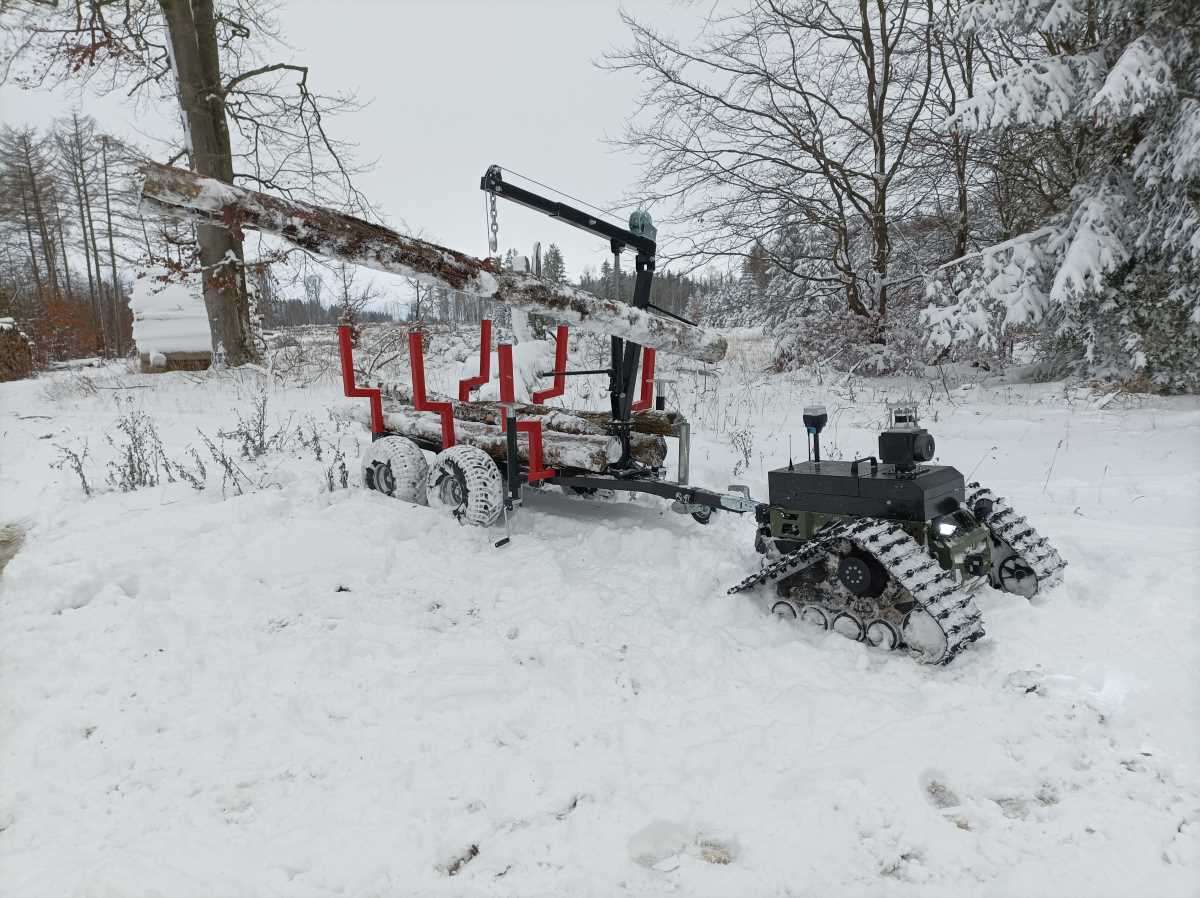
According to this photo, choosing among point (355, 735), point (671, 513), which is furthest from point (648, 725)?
point (671, 513)

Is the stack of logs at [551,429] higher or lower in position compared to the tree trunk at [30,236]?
lower

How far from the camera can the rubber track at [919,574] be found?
286 cm

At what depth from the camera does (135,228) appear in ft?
90.0

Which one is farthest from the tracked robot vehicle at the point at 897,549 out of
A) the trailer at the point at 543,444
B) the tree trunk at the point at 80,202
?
the tree trunk at the point at 80,202

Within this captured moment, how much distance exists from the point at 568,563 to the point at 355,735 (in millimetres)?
1901

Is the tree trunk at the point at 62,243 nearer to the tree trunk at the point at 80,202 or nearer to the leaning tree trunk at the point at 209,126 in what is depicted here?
the tree trunk at the point at 80,202

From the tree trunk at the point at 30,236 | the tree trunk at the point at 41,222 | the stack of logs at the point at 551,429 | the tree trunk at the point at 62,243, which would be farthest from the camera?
the tree trunk at the point at 62,243

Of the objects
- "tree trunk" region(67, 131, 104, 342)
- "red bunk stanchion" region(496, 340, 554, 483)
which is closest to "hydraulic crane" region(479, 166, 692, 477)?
"red bunk stanchion" region(496, 340, 554, 483)

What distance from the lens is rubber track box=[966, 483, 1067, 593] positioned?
3479mm

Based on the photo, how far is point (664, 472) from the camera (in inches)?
202

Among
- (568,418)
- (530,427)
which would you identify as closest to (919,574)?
(530,427)

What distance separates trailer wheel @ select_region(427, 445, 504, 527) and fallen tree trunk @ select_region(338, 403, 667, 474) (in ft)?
0.91

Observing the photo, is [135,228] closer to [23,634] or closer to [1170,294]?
[23,634]

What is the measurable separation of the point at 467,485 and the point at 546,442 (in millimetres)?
668
